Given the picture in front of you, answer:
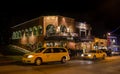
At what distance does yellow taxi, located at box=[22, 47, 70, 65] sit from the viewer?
21298mm

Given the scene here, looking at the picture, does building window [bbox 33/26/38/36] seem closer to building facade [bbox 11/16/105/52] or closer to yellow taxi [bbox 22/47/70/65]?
building facade [bbox 11/16/105/52]

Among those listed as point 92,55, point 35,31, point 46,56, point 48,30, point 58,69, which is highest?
point 35,31

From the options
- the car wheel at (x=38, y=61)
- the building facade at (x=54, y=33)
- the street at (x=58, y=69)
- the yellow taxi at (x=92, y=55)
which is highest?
the building facade at (x=54, y=33)

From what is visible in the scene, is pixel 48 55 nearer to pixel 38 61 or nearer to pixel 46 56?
pixel 46 56

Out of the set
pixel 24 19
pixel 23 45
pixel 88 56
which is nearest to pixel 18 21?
pixel 24 19

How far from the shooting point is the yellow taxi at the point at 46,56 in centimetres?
2130

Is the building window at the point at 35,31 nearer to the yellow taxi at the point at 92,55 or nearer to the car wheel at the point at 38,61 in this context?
the yellow taxi at the point at 92,55

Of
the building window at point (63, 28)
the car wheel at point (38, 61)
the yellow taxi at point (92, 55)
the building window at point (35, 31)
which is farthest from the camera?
the building window at point (35, 31)

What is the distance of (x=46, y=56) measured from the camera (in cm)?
2231

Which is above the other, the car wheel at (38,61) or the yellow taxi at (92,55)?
the yellow taxi at (92,55)

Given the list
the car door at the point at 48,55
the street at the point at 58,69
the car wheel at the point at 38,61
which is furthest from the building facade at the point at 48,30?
the street at the point at 58,69

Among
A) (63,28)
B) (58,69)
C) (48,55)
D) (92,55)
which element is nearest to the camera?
(58,69)

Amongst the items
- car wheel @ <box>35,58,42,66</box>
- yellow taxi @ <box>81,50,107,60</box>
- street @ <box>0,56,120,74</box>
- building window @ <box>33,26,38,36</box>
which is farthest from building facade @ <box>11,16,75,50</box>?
street @ <box>0,56,120,74</box>

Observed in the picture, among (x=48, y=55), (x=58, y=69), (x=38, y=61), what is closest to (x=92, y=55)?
(x=48, y=55)
